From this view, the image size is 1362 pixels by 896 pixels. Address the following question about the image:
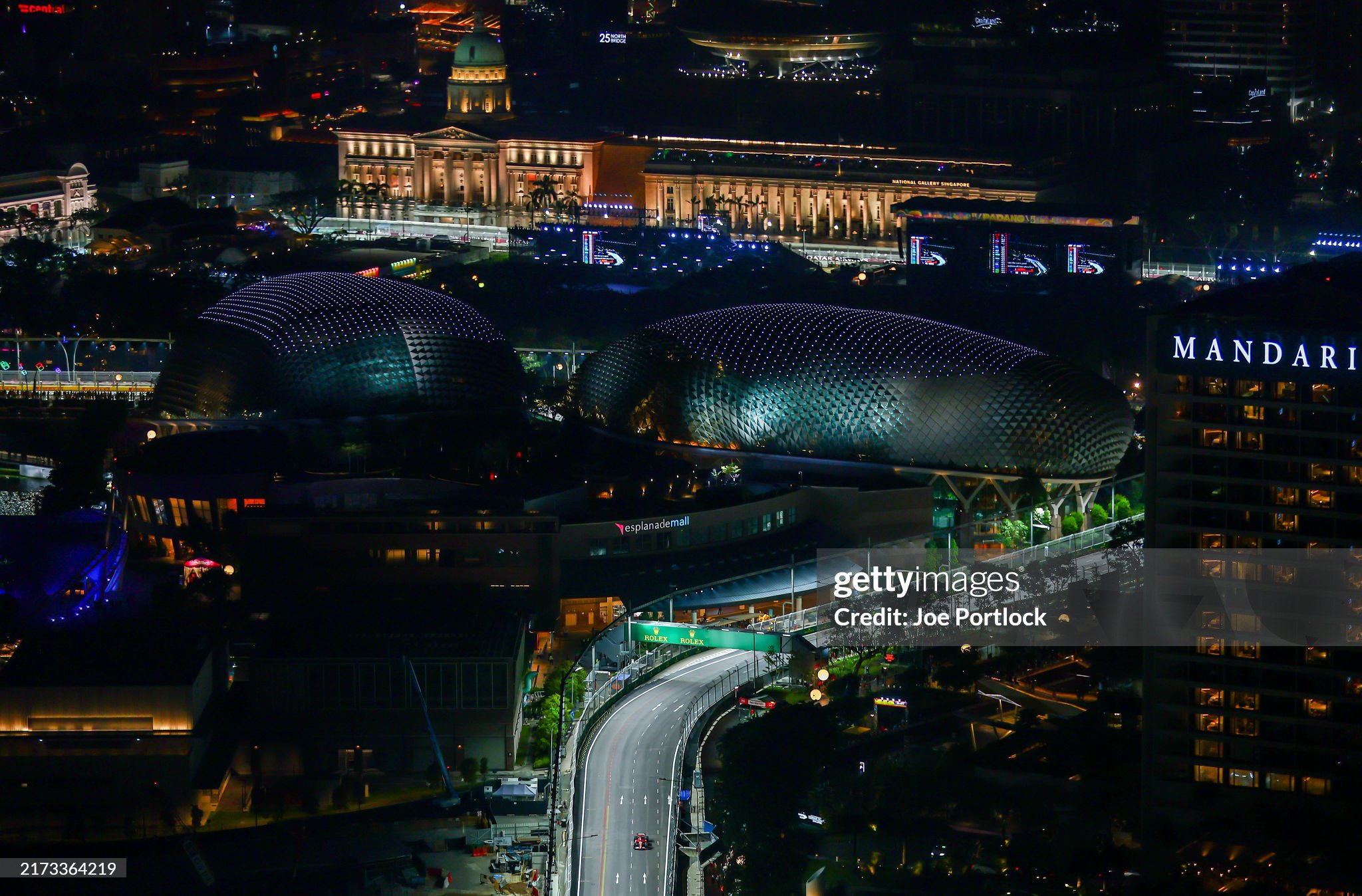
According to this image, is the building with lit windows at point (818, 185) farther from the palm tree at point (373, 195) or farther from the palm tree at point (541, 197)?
the palm tree at point (373, 195)

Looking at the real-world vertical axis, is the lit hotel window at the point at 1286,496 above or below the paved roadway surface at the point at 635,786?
above

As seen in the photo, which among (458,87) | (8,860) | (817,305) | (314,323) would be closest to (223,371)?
(314,323)

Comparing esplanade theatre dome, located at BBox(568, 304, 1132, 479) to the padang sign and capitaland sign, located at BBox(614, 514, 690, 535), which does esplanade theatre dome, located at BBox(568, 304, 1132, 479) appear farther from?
the padang sign

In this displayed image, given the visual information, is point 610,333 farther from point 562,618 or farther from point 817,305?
point 562,618

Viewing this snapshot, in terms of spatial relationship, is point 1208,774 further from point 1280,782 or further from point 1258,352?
point 1258,352

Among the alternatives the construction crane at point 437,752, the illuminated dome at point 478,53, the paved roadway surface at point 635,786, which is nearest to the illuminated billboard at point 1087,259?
the illuminated dome at point 478,53

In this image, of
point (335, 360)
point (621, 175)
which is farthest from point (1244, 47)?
point (335, 360)
